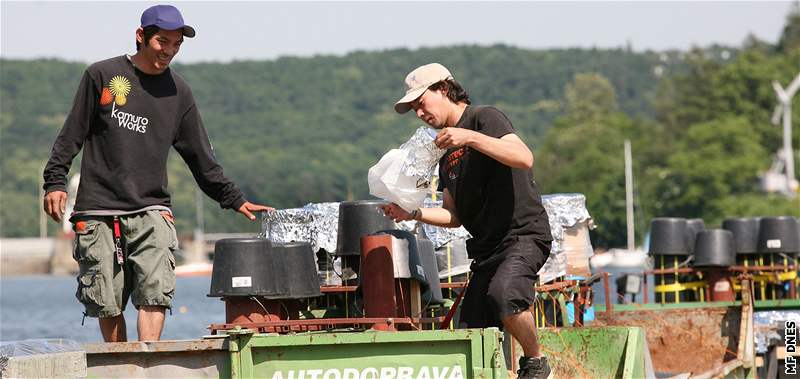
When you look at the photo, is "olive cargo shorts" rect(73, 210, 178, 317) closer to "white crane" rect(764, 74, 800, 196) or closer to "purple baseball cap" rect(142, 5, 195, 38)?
"purple baseball cap" rect(142, 5, 195, 38)

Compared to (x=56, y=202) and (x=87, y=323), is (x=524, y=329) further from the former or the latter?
(x=87, y=323)

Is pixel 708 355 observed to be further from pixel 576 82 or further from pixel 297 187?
pixel 576 82

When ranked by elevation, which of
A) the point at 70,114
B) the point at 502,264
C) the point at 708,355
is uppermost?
the point at 70,114

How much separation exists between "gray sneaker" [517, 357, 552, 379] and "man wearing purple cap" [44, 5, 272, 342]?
1.79m

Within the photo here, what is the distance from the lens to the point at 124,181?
7.77m

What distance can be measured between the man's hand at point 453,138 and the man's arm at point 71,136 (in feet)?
6.09

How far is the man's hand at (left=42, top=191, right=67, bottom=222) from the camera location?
7.66 meters

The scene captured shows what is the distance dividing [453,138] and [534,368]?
4.07ft

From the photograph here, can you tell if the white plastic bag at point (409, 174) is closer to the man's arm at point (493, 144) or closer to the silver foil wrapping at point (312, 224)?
the man's arm at point (493, 144)

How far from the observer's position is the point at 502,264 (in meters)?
7.54

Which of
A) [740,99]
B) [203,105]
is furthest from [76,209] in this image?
[203,105]

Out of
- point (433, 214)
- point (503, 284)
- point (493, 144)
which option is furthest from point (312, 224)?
point (493, 144)

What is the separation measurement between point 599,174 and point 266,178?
40338 millimetres

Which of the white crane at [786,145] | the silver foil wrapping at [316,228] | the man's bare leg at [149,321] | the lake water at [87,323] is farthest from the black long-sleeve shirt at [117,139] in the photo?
the white crane at [786,145]
